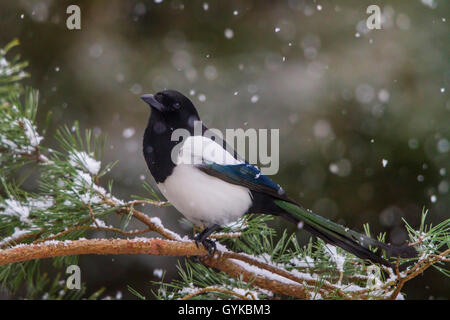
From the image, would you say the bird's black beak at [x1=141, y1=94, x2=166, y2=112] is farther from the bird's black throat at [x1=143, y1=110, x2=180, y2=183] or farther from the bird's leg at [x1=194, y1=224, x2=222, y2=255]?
the bird's leg at [x1=194, y1=224, x2=222, y2=255]

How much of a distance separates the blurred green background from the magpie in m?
0.36

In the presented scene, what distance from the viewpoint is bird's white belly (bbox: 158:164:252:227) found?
0.90 metres

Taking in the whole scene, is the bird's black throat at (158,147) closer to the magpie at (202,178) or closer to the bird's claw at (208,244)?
the magpie at (202,178)

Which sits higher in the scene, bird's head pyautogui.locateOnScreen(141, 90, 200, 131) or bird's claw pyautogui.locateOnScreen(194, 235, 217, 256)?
bird's head pyautogui.locateOnScreen(141, 90, 200, 131)

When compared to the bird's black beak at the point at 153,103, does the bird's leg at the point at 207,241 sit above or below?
below

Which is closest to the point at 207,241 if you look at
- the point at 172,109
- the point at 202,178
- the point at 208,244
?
the point at 208,244

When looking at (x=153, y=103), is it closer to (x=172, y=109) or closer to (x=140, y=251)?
(x=172, y=109)

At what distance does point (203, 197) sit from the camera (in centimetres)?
92

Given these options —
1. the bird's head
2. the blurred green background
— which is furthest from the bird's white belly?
the blurred green background

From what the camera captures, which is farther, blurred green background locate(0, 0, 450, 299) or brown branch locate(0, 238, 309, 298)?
blurred green background locate(0, 0, 450, 299)

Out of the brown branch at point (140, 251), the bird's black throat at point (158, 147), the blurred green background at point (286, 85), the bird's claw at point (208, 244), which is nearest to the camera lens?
the brown branch at point (140, 251)

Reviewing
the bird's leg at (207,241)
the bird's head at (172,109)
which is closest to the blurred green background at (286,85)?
the bird's head at (172,109)

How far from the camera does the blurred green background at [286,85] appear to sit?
1349 mm

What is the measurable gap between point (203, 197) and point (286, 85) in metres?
0.62
